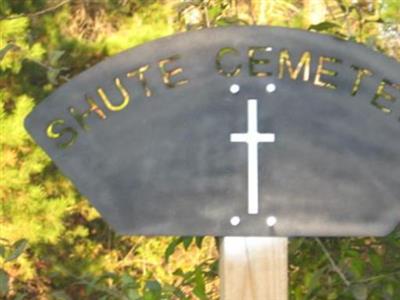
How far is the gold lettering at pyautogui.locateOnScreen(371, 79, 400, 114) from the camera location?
141 centimetres

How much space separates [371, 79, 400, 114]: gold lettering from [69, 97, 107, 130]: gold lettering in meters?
0.40

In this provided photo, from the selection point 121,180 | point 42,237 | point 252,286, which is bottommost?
point 252,286

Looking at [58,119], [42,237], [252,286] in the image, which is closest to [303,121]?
[252,286]

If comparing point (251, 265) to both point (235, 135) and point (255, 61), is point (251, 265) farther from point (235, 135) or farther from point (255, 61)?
point (255, 61)

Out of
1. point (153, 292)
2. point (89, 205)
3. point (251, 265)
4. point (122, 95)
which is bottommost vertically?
point (251, 265)

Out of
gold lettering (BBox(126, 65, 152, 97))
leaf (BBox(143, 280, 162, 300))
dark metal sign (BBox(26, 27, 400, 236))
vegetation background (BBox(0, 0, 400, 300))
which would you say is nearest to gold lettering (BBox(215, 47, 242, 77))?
dark metal sign (BBox(26, 27, 400, 236))

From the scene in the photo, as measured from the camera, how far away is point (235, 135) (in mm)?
1396

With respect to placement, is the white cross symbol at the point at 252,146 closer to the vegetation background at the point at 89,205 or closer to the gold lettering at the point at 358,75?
the gold lettering at the point at 358,75

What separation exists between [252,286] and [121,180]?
25 cm

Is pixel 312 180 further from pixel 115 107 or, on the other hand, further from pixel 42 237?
pixel 42 237

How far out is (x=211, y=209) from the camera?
1388 mm

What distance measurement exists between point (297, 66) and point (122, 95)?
0.26 metres

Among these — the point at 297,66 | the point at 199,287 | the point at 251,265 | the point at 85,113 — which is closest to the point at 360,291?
the point at 199,287

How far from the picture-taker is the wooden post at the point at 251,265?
1.41 metres
